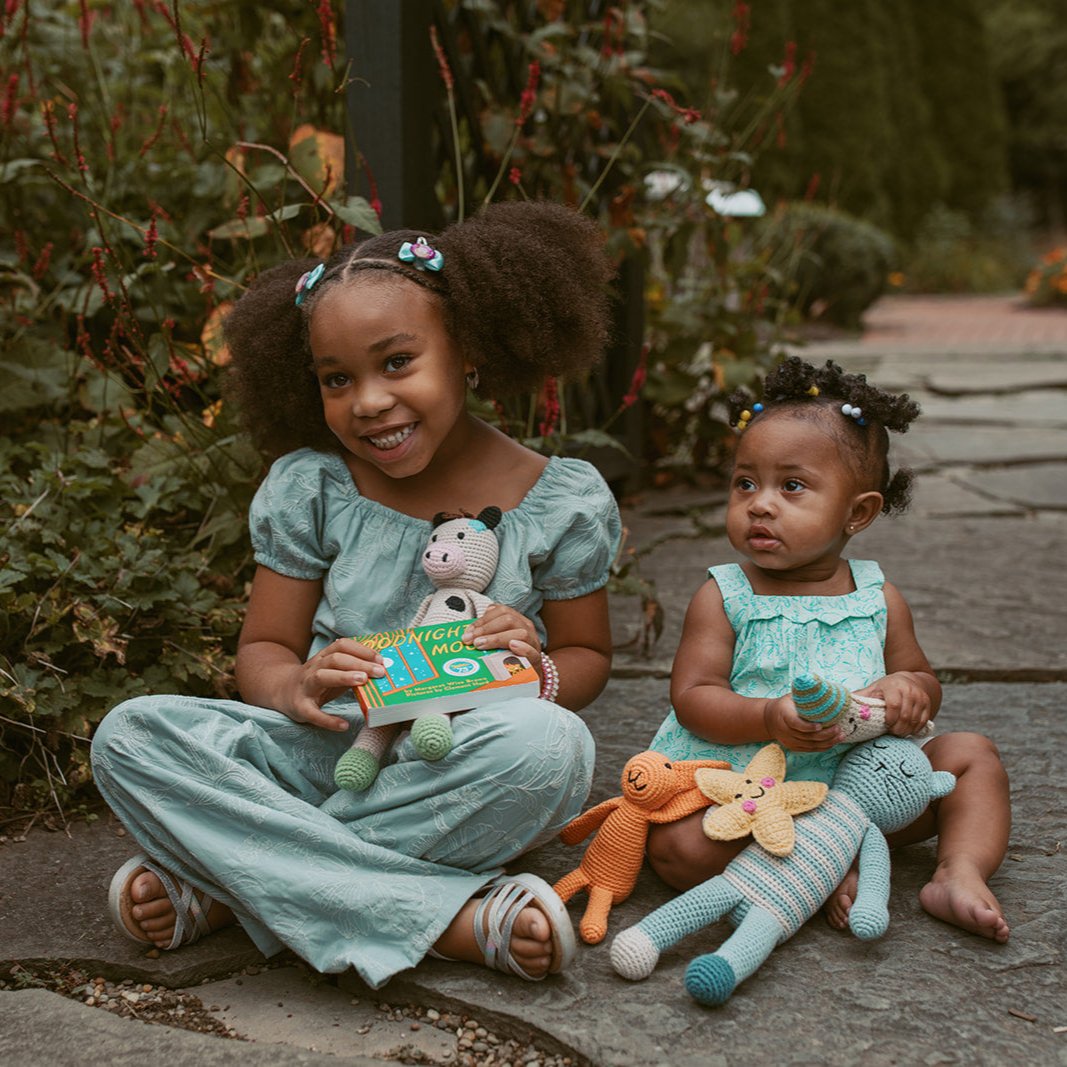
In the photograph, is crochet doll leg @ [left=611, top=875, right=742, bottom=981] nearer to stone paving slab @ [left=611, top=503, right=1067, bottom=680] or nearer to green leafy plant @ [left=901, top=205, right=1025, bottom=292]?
stone paving slab @ [left=611, top=503, right=1067, bottom=680]

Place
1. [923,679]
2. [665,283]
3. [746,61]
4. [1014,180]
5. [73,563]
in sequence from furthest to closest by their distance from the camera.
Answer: [1014,180] → [746,61] → [665,283] → [73,563] → [923,679]

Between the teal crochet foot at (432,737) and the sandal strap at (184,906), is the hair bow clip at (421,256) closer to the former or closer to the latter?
the teal crochet foot at (432,737)

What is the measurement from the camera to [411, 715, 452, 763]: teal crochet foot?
160cm

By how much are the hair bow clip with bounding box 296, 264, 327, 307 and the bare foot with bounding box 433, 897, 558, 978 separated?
0.90 m

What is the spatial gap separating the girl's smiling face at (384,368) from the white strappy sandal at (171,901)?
621 millimetres

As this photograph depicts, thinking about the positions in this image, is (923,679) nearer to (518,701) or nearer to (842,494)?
(842,494)

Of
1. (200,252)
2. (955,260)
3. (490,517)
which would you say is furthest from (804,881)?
(955,260)

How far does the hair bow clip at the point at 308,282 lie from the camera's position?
1.87m

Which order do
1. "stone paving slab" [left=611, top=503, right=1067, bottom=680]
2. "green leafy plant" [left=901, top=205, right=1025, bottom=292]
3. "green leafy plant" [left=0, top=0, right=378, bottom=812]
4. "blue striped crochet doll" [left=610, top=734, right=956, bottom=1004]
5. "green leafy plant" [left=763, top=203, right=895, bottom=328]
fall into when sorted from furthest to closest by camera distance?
"green leafy plant" [left=901, top=205, right=1025, bottom=292], "green leafy plant" [left=763, top=203, right=895, bottom=328], "stone paving slab" [left=611, top=503, right=1067, bottom=680], "green leafy plant" [left=0, top=0, right=378, bottom=812], "blue striped crochet doll" [left=610, top=734, right=956, bottom=1004]

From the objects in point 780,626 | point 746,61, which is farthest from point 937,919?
point 746,61

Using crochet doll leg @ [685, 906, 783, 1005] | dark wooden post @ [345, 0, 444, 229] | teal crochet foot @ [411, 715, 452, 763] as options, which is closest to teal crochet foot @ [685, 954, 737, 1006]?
crochet doll leg @ [685, 906, 783, 1005]

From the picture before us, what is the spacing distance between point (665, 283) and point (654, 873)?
274 cm

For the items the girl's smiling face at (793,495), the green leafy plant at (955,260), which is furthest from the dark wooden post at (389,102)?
the green leafy plant at (955,260)

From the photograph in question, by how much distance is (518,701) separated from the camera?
5.41ft
